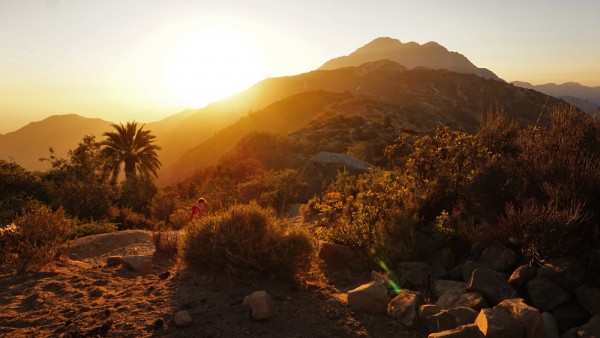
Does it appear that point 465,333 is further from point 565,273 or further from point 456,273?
point 456,273

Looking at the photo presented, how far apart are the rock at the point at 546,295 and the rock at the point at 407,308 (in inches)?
54.3

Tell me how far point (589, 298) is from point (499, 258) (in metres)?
1.27

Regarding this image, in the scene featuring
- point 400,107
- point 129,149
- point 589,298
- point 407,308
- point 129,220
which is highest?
point 400,107

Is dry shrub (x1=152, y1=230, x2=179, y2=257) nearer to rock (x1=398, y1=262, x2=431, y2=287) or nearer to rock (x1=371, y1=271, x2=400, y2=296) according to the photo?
rock (x1=371, y1=271, x2=400, y2=296)

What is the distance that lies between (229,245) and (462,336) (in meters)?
3.51

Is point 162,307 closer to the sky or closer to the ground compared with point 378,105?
closer to the ground

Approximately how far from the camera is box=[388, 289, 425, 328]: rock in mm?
4797

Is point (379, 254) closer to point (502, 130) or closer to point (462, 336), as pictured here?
point (462, 336)

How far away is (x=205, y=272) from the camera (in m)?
5.96

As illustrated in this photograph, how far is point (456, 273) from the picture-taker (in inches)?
239

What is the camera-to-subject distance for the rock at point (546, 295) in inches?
186

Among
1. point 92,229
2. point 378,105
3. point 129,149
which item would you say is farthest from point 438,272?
point 378,105

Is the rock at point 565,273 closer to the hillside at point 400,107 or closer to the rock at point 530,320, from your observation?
the rock at point 530,320

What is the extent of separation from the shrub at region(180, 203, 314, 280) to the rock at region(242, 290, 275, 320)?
917 mm
